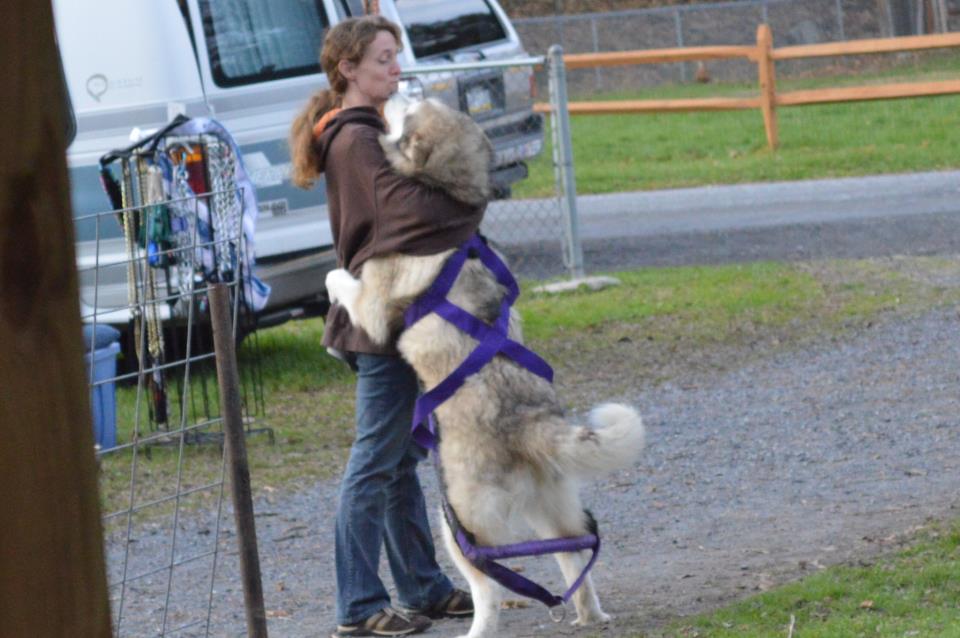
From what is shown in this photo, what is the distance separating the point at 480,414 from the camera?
446cm

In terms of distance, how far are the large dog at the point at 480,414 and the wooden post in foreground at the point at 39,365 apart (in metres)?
2.63

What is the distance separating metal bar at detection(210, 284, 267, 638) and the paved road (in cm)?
874

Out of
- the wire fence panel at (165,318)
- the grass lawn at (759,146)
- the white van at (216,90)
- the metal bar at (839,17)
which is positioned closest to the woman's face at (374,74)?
the wire fence panel at (165,318)

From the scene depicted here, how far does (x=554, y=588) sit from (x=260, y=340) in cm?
589

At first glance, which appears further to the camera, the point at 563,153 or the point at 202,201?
the point at 563,153

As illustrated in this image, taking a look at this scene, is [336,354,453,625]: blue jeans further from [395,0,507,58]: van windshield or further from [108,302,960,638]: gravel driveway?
[395,0,507,58]: van windshield

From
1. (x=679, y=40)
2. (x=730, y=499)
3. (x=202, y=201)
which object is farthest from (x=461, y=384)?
(x=679, y=40)

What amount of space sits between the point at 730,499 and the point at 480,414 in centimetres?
212

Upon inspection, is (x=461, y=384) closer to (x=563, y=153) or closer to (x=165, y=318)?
(x=165, y=318)

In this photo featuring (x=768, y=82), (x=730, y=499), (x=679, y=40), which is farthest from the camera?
(x=679, y=40)

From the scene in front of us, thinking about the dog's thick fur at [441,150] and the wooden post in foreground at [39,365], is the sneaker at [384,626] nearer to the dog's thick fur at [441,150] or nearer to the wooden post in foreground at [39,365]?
the dog's thick fur at [441,150]

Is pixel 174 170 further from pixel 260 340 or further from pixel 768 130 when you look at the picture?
pixel 768 130

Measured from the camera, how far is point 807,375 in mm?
8344

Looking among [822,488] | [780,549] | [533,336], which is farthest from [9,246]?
[533,336]
